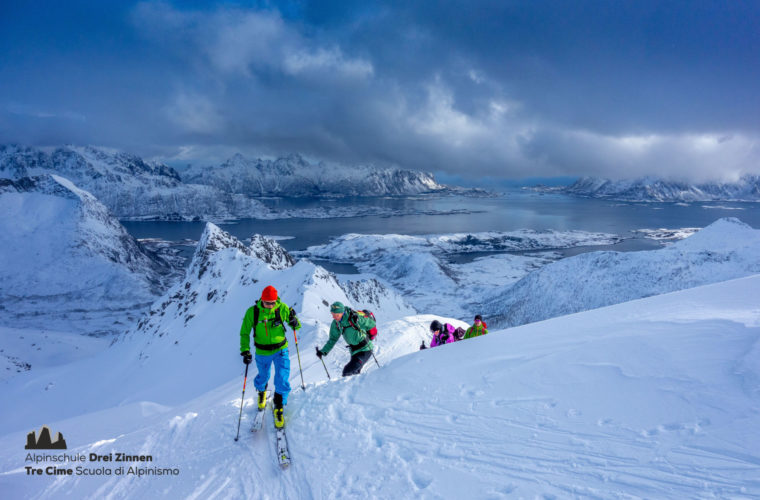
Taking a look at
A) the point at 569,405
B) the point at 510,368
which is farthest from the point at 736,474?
the point at 510,368

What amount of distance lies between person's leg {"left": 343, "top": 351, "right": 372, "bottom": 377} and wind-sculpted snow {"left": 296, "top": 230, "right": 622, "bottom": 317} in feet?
247

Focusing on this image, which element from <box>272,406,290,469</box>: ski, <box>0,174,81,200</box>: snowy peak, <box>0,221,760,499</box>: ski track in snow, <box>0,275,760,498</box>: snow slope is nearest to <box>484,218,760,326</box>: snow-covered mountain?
<box>0,221,760,499</box>: ski track in snow

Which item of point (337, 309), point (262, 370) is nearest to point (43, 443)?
point (262, 370)

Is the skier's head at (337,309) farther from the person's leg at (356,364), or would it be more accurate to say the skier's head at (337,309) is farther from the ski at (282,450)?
the ski at (282,450)

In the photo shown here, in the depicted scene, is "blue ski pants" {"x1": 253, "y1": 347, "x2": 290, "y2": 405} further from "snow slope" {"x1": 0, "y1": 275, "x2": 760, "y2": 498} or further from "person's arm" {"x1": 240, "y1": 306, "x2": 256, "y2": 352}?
"snow slope" {"x1": 0, "y1": 275, "x2": 760, "y2": 498}

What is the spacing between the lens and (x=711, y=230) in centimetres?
8406

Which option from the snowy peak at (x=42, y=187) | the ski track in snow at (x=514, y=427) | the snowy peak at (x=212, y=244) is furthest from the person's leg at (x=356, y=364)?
the snowy peak at (x=42, y=187)

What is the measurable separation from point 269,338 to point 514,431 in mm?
5625

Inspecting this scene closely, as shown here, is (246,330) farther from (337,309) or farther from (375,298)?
(375,298)

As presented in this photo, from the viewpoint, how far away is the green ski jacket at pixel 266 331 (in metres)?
8.02

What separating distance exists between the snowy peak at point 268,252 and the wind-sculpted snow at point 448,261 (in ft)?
135

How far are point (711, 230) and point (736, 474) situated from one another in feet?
373

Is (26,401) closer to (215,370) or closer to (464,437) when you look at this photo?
(215,370)

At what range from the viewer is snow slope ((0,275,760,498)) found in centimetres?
441
